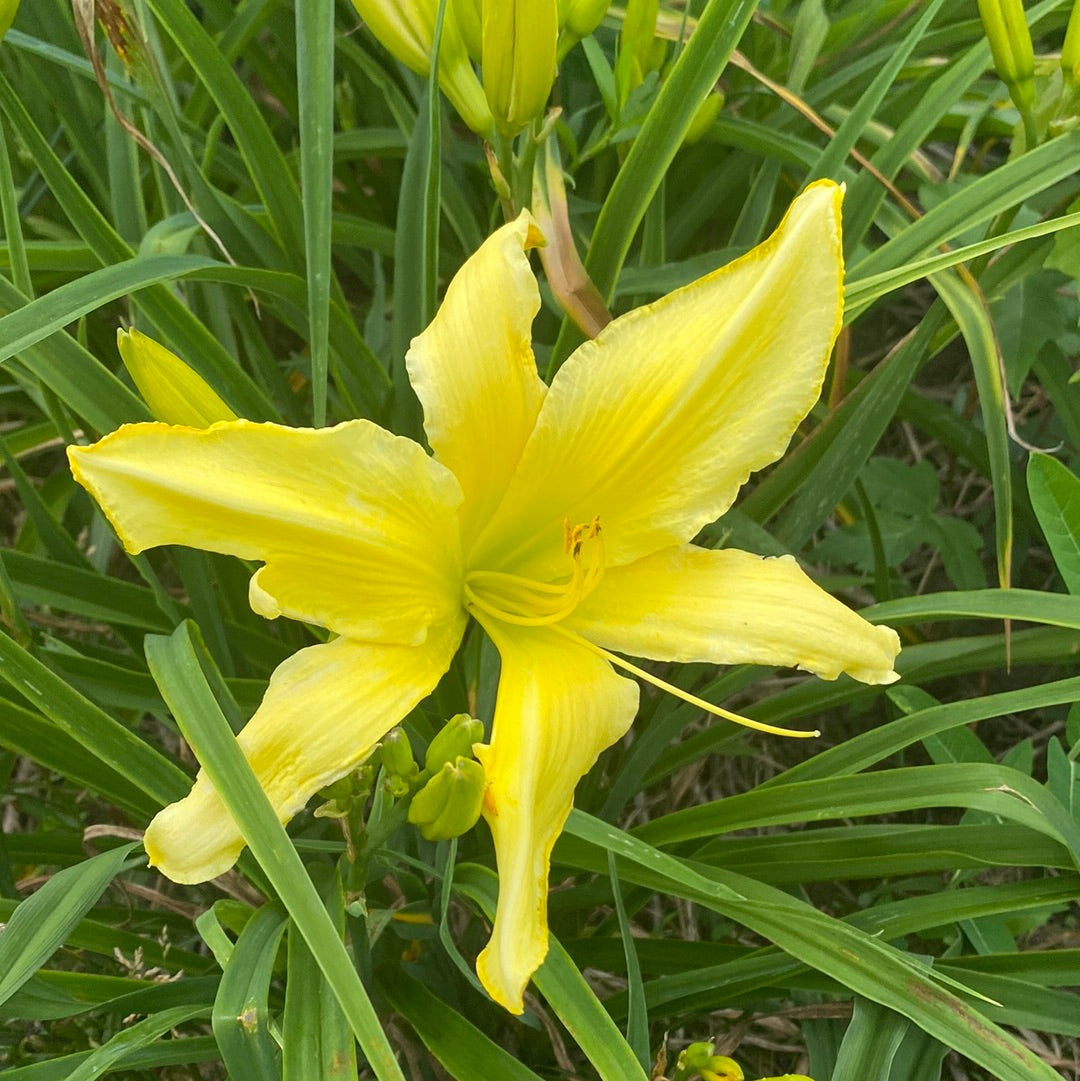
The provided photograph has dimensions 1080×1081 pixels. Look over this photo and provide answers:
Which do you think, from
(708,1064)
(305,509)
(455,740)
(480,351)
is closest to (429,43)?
(480,351)

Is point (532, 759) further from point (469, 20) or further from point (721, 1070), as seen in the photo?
point (469, 20)

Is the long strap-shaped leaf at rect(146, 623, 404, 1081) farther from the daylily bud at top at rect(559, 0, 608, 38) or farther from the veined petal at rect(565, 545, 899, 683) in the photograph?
the daylily bud at top at rect(559, 0, 608, 38)

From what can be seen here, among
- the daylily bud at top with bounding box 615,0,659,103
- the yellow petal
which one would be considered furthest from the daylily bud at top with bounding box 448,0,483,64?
the yellow petal

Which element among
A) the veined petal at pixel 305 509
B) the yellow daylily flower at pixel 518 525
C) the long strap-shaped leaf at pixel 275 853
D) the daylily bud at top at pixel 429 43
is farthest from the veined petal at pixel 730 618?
the daylily bud at top at pixel 429 43

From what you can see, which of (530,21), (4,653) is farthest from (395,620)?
(530,21)

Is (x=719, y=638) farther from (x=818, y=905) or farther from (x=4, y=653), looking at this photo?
(x=818, y=905)
